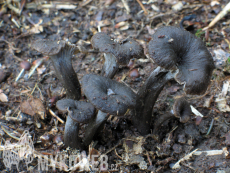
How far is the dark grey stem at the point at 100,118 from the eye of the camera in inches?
131

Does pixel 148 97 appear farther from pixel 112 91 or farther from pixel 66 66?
pixel 66 66

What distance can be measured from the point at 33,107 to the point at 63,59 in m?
1.27

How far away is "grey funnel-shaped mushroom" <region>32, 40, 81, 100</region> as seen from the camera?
3.36 metres

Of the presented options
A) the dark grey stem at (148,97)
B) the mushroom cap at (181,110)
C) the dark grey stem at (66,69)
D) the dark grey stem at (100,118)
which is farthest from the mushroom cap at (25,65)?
the mushroom cap at (181,110)

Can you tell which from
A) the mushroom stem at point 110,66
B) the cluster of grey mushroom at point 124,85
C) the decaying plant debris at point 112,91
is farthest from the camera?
the mushroom stem at point 110,66

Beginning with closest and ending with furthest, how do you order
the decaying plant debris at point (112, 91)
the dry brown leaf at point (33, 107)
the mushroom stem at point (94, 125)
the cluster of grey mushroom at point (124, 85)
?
the cluster of grey mushroom at point (124, 85) → the mushroom stem at point (94, 125) → the decaying plant debris at point (112, 91) → the dry brown leaf at point (33, 107)

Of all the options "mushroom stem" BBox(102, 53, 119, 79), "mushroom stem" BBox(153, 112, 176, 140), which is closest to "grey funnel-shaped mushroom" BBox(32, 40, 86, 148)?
"mushroom stem" BBox(102, 53, 119, 79)

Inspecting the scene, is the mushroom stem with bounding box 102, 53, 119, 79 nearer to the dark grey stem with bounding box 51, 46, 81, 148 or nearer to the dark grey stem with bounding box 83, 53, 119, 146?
the dark grey stem with bounding box 83, 53, 119, 146

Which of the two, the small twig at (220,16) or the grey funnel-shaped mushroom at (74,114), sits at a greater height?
the small twig at (220,16)

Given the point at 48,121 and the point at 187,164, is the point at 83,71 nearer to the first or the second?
the point at 48,121

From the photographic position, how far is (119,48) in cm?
324

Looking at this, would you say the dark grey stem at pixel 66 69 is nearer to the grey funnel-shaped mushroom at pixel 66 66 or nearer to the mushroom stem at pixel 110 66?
the grey funnel-shaped mushroom at pixel 66 66

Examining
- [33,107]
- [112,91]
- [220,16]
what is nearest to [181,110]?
[112,91]

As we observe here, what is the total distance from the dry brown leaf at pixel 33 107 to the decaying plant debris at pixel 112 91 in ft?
0.06
